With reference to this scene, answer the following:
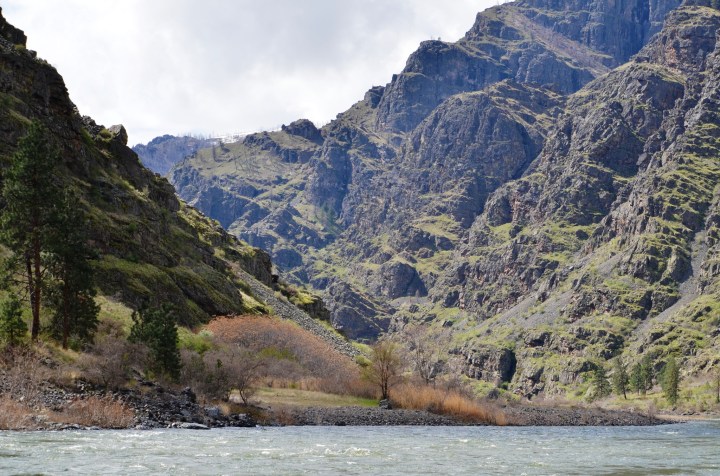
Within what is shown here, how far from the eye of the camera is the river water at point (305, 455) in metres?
43.0

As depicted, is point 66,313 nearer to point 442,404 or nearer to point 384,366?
point 384,366

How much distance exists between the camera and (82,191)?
123062 mm

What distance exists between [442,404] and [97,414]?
62.7 m

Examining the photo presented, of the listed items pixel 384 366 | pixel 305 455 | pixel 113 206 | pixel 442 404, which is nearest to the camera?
pixel 305 455

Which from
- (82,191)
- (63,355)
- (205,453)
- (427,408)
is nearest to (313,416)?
(427,408)

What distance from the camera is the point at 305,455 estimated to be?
172 ft

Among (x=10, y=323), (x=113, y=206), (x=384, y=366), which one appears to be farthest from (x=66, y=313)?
(x=113, y=206)

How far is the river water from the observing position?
43.0 m

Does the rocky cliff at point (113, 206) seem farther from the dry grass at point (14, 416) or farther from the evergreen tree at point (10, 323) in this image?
the dry grass at point (14, 416)

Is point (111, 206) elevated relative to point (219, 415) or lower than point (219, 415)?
elevated

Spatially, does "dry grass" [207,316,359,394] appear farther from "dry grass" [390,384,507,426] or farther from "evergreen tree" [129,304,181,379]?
"evergreen tree" [129,304,181,379]

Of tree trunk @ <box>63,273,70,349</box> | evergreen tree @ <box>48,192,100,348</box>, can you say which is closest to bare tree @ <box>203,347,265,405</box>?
evergreen tree @ <box>48,192,100,348</box>

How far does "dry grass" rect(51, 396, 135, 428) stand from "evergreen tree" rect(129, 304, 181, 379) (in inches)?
→ 632

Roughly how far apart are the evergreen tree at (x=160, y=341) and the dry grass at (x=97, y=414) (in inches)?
632
